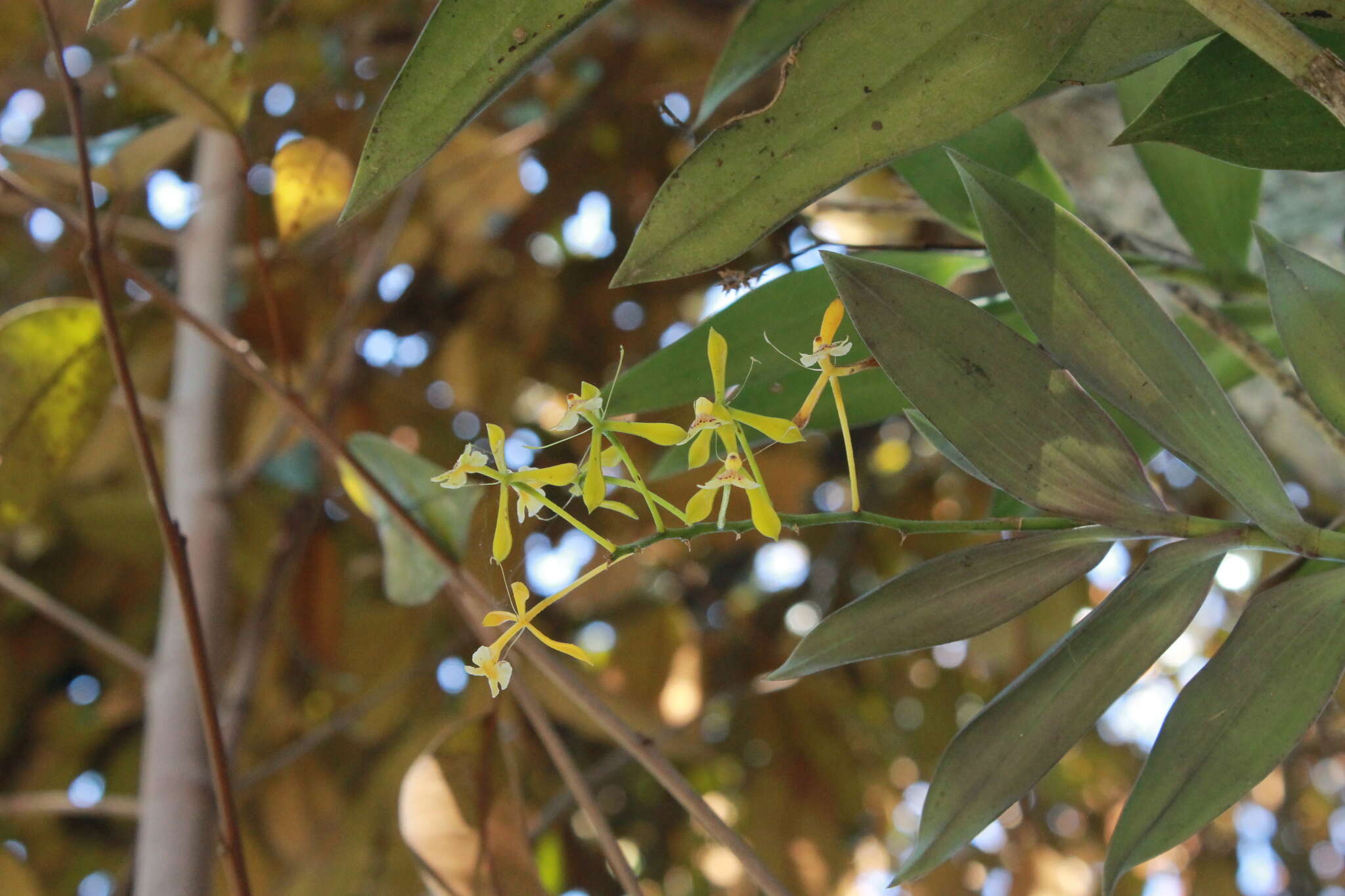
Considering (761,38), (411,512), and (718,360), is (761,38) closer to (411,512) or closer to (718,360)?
(718,360)

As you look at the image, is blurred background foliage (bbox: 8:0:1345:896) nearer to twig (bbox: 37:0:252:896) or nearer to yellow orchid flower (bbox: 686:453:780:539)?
twig (bbox: 37:0:252:896)

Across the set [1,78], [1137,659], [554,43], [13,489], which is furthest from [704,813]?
[1,78]

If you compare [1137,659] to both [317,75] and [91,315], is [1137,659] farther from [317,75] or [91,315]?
[317,75]

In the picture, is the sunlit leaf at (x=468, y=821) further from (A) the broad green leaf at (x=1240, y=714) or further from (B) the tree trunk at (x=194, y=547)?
(A) the broad green leaf at (x=1240, y=714)

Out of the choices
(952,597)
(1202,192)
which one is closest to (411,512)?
(952,597)

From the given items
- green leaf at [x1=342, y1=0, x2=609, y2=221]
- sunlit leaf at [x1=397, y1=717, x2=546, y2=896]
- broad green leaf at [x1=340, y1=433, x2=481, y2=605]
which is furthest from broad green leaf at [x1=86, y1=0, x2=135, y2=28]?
sunlit leaf at [x1=397, y1=717, x2=546, y2=896]

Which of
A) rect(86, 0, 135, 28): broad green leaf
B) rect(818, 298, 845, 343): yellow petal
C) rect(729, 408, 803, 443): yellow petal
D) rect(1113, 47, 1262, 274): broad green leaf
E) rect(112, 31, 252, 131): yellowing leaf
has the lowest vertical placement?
rect(1113, 47, 1262, 274): broad green leaf
